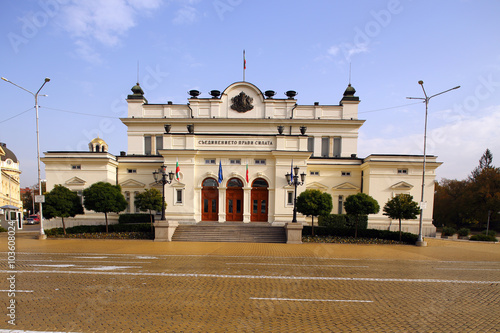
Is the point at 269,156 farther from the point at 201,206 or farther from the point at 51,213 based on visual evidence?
the point at 51,213

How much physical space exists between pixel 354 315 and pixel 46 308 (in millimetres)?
8306

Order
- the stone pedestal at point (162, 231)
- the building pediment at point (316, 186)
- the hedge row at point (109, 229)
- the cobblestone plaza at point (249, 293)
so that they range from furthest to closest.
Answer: the building pediment at point (316, 186) < the hedge row at point (109, 229) < the stone pedestal at point (162, 231) < the cobblestone plaza at point (249, 293)

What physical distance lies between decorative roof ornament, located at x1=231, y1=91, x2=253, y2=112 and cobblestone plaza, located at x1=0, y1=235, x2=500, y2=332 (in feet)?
71.5

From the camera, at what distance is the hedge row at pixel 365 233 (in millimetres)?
21609

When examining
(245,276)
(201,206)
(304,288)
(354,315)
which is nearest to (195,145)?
(201,206)

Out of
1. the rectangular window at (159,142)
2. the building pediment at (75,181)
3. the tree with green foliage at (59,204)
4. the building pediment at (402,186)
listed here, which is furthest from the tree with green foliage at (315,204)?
the building pediment at (75,181)

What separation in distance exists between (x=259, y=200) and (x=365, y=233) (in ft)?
32.0

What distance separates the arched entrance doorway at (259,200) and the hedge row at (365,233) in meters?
4.55

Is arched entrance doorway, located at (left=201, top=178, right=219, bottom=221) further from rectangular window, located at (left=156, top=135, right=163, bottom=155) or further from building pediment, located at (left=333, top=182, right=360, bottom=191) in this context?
building pediment, located at (left=333, top=182, right=360, bottom=191)

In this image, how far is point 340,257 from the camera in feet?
50.1

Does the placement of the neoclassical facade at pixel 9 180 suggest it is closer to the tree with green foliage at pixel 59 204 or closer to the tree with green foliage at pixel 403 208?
the tree with green foliage at pixel 59 204

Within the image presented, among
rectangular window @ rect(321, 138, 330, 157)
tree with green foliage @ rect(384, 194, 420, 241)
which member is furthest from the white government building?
tree with green foliage @ rect(384, 194, 420, 241)

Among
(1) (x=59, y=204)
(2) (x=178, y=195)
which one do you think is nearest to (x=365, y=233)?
(2) (x=178, y=195)

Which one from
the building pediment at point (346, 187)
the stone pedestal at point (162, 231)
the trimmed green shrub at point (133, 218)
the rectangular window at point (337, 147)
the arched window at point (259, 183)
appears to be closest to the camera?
the stone pedestal at point (162, 231)
